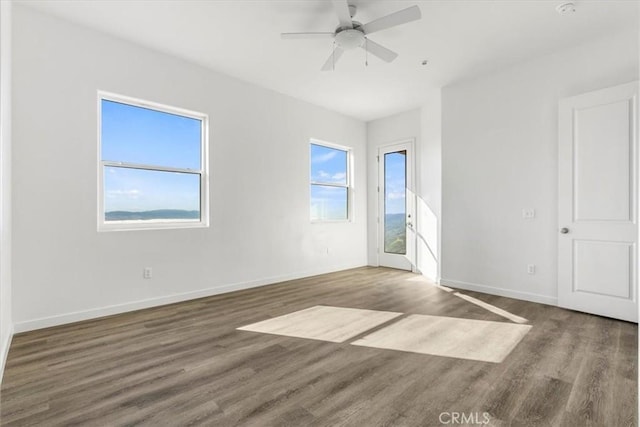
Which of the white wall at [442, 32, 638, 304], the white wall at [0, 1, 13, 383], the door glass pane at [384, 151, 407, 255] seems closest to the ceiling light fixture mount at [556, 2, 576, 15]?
the white wall at [442, 32, 638, 304]

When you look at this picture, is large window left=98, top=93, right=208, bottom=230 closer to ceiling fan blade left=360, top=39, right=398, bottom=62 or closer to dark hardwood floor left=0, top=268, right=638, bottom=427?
dark hardwood floor left=0, top=268, right=638, bottom=427

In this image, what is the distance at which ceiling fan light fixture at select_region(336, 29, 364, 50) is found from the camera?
121 inches

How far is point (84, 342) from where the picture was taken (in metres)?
2.82

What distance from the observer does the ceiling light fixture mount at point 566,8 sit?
2.97 m

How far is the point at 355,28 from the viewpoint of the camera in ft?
10.1

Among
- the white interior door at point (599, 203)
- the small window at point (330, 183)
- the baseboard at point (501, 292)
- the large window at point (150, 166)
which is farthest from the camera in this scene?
the small window at point (330, 183)

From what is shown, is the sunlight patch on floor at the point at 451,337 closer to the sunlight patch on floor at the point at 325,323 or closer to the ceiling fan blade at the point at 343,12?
the sunlight patch on floor at the point at 325,323

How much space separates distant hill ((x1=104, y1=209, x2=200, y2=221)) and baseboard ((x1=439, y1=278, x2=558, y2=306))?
3.76m

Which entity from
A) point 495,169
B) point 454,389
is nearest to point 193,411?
point 454,389

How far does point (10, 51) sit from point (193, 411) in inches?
135

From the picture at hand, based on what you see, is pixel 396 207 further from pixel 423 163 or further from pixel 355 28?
pixel 355 28

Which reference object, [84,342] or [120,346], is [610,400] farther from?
[84,342]

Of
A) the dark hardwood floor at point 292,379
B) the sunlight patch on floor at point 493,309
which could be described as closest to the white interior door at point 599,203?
the dark hardwood floor at point 292,379

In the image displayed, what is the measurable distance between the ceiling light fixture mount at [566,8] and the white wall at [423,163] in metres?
2.06
